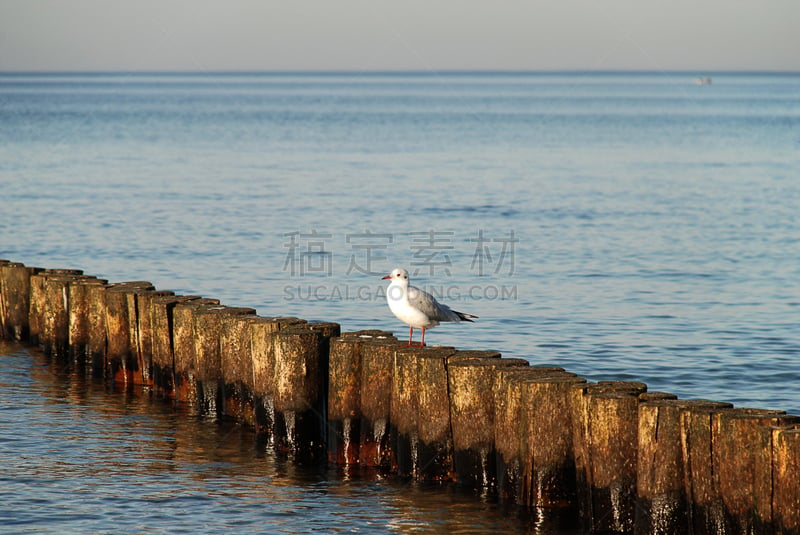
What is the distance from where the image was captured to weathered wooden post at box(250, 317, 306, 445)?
10664mm

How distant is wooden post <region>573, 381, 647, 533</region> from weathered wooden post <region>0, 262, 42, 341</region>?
966cm

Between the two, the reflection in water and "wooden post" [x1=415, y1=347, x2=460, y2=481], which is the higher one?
"wooden post" [x1=415, y1=347, x2=460, y2=481]

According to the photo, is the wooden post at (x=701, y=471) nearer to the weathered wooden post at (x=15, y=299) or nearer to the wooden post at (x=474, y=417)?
the wooden post at (x=474, y=417)

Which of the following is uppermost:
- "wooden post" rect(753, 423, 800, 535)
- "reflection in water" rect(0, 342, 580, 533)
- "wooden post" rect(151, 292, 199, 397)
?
"wooden post" rect(151, 292, 199, 397)

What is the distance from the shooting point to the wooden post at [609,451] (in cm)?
820

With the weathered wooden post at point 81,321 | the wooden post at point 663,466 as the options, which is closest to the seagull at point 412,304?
the wooden post at point 663,466

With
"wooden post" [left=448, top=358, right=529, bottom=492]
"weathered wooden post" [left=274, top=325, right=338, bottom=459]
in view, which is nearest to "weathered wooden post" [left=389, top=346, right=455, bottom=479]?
"wooden post" [left=448, top=358, right=529, bottom=492]

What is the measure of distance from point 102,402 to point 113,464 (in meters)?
2.42

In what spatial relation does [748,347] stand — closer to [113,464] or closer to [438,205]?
[113,464]

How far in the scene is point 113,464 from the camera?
10234 mm

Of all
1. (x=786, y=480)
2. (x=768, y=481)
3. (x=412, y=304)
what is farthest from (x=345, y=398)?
(x=786, y=480)

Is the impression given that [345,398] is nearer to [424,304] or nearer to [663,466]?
→ [424,304]

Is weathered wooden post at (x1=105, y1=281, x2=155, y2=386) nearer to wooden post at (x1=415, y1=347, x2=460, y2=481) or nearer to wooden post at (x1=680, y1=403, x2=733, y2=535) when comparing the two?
wooden post at (x1=415, y1=347, x2=460, y2=481)

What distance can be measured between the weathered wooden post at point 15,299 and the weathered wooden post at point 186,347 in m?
4.01
